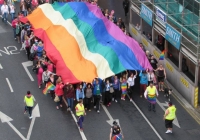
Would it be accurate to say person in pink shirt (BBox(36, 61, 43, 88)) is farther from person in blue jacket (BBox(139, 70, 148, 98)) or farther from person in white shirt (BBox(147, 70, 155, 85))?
person in white shirt (BBox(147, 70, 155, 85))

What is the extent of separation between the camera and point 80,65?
96.9 ft

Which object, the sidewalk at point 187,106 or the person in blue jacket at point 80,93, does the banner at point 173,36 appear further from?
the person in blue jacket at point 80,93

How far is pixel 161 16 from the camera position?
104 feet

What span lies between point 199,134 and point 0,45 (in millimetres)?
15061

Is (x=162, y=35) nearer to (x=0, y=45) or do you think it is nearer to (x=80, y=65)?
(x=80, y=65)

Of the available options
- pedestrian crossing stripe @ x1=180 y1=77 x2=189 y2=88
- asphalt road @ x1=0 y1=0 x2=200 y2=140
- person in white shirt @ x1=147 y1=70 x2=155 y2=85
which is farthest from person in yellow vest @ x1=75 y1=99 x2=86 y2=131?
pedestrian crossing stripe @ x1=180 y1=77 x2=189 y2=88

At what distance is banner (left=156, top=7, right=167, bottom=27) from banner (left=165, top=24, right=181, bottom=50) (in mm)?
713

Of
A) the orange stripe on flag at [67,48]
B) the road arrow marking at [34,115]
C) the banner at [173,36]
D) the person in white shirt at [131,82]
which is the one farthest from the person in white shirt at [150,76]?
the road arrow marking at [34,115]

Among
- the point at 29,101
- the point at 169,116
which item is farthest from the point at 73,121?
the point at 169,116

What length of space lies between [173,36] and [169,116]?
20.3 ft

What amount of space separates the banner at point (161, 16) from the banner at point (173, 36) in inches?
28.1

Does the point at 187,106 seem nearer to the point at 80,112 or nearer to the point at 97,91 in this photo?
the point at 97,91

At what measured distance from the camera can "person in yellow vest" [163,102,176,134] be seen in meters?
25.2

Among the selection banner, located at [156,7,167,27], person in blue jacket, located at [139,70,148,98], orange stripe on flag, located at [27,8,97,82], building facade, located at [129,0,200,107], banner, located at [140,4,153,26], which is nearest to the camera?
building facade, located at [129,0,200,107]
